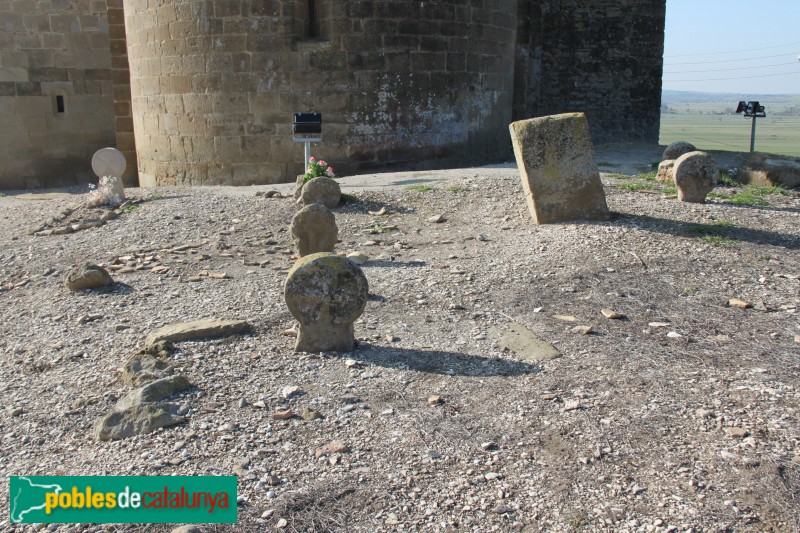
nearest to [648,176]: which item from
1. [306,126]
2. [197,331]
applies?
[306,126]

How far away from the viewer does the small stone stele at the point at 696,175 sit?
27.9 ft

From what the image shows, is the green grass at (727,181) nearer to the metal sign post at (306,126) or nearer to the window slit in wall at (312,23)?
the metal sign post at (306,126)

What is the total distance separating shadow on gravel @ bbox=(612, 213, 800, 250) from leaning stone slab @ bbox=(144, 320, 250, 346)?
4.48 m

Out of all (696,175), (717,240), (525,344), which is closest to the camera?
(525,344)

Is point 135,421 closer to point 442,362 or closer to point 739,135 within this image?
point 442,362

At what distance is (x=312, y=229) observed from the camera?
7117 mm

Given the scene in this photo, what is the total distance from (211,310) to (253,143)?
624 centimetres

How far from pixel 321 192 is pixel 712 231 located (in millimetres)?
4561

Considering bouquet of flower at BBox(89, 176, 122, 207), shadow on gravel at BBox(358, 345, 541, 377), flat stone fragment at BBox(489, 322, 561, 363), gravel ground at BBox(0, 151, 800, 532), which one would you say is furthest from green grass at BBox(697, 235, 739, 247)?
bouquet of flower at BBox(89, 176, 122, 207)

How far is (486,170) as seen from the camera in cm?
1117

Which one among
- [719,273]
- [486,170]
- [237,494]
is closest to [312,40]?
[486,170]

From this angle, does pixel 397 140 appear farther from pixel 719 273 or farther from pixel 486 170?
pixel 719 273

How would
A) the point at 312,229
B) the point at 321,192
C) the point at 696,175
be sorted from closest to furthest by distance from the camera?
the point at 312,229 → the point at 696,175 → the point at 321,192

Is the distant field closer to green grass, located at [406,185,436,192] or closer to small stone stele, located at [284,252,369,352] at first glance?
green grass, located at [406,185,436,192]
